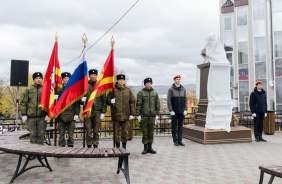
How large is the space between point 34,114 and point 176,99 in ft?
13.4

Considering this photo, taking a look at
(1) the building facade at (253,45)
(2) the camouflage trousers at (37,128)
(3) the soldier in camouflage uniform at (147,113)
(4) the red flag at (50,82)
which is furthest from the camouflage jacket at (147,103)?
(1) the building facade at (253,45)

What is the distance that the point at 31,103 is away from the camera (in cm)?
603

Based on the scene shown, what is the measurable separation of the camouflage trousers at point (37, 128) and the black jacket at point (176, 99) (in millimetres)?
3678

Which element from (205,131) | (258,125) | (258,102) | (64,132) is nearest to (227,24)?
(258,102)

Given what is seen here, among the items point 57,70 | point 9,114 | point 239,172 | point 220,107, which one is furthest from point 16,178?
point 9,114

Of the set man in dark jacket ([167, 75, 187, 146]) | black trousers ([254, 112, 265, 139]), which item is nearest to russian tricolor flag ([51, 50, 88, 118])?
man in dark jacket ([167, 75, 187, 146])

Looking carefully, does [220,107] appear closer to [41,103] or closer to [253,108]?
[253,108]

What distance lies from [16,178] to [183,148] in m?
4.58

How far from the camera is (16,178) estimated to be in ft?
14.9

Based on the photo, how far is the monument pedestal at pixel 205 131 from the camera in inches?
320

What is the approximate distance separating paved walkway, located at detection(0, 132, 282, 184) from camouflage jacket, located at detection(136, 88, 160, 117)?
112cm

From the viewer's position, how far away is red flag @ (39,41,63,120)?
18.8 ft

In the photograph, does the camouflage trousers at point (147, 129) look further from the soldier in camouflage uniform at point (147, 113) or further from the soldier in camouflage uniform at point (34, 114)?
the soldier in camouflage uniform at point (34, 114)

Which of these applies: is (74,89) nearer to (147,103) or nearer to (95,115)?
(95,115)
